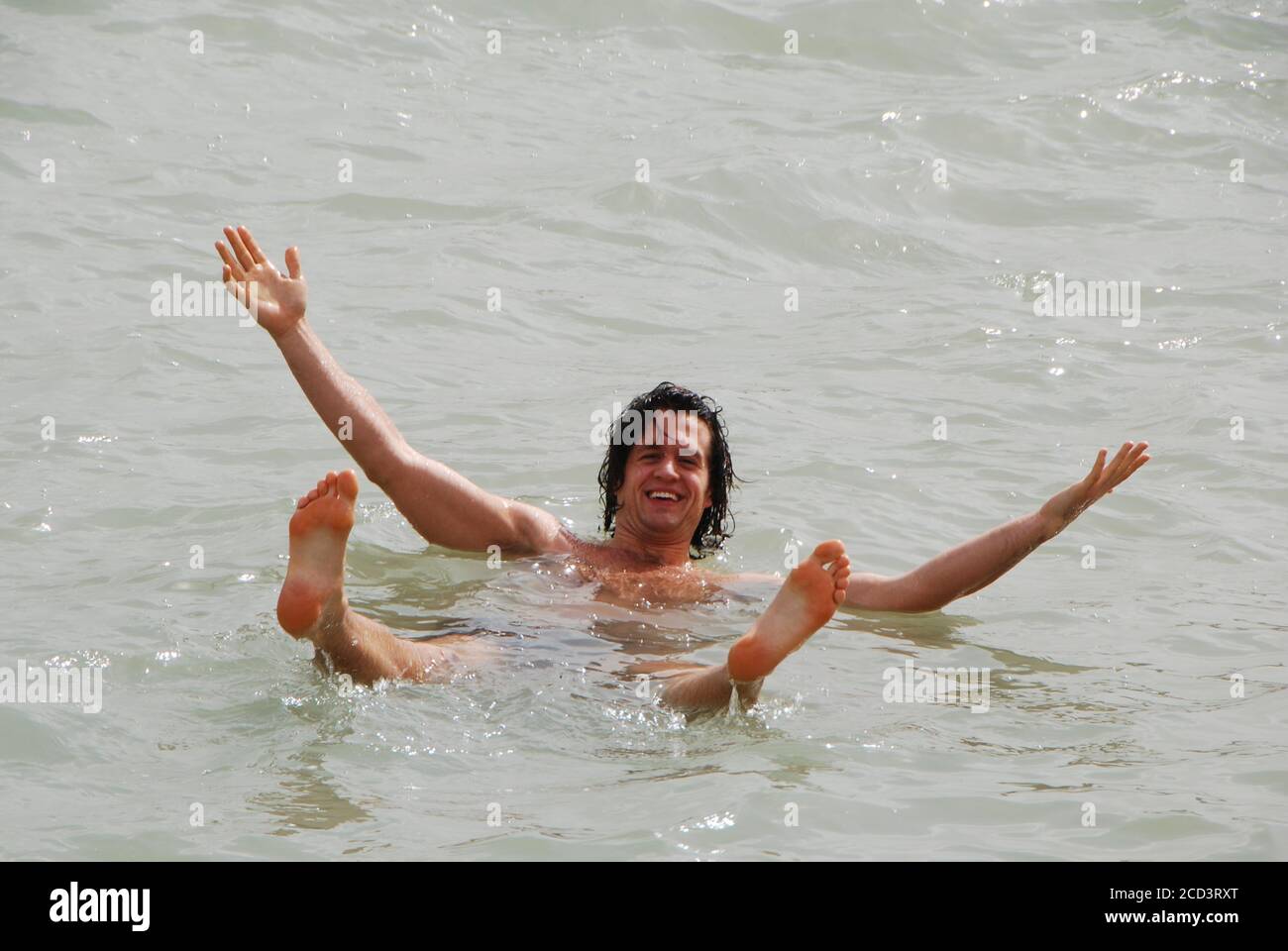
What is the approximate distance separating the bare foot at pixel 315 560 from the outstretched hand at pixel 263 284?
3.99ft

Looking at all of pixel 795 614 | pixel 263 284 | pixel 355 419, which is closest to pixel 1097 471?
pixel 795 614

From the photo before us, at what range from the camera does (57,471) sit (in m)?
7.13

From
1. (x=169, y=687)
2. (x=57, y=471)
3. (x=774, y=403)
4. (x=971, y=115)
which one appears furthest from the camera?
(x=971, y=115)

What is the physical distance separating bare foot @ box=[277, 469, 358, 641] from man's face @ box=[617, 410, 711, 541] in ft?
6.69

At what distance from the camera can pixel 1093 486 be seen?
5582mm

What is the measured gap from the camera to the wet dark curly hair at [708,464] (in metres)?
6.73

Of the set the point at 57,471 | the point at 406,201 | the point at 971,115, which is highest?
the point at 971,115

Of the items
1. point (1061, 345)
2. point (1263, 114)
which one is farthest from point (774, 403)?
point (1263, 114)

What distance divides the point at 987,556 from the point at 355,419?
2.25 m

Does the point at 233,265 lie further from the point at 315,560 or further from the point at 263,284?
the point at 315,560

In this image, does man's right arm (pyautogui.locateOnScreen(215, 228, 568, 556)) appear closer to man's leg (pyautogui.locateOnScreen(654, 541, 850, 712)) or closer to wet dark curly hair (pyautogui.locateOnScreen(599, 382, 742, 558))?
wet dark curly hair (pyautogui.locateOnScreen(599, 382, 742, 558))

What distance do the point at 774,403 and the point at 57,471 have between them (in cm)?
354

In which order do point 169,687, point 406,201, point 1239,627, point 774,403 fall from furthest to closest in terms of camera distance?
point 406,201, point 774,403, point 1239,627, point 169,687
